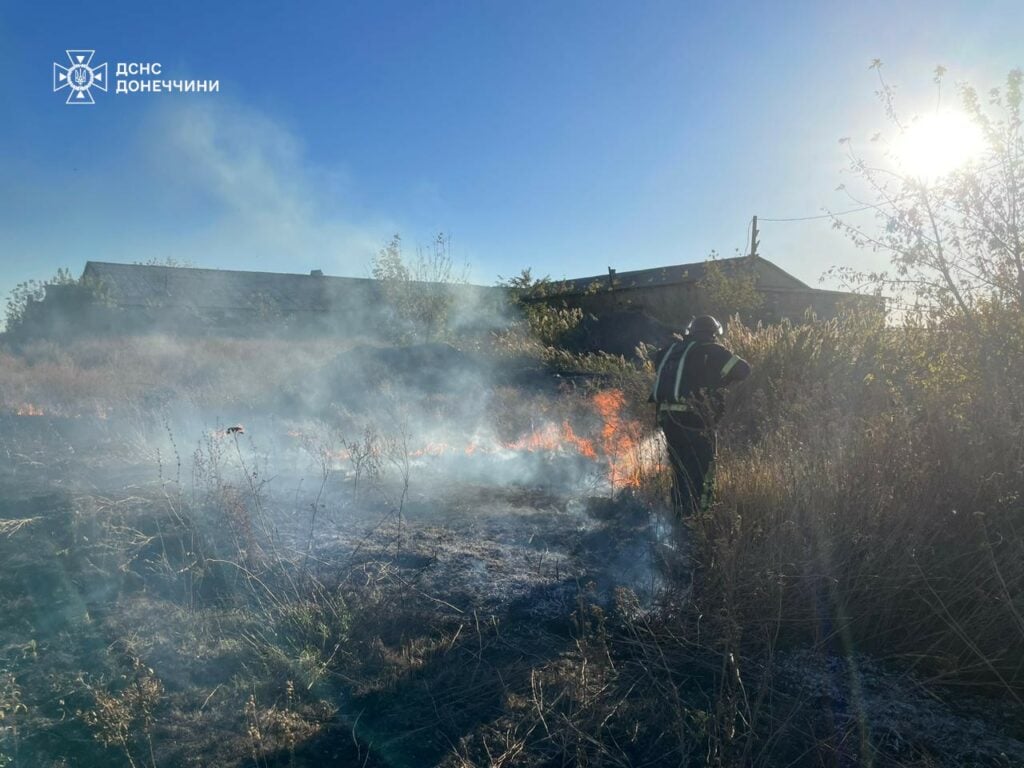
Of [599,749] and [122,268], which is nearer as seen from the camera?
[599,749]

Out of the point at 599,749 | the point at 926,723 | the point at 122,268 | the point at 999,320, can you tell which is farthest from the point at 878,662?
the point at 122,268

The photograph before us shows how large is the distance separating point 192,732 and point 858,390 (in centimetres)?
507

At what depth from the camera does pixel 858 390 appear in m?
5.35

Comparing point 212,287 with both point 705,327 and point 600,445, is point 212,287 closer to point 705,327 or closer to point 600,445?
point 600,445

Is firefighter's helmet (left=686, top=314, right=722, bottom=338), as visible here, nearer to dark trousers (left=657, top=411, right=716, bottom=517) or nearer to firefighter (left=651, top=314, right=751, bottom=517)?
firefighter (left=651, top=314, right=751, bottom=517)

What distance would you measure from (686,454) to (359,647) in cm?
298

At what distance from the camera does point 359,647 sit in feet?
11.3

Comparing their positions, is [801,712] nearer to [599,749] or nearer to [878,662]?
[878,662]

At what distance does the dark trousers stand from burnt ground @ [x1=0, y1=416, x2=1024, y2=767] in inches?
15.7

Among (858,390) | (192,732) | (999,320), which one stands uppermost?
(999,320)

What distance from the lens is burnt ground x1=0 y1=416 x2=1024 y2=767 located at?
2645mm

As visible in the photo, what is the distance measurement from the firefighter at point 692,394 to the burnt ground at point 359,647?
551mm

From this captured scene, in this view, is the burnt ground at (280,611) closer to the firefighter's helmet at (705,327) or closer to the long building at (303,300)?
the firefighter's helmet at (705,327)

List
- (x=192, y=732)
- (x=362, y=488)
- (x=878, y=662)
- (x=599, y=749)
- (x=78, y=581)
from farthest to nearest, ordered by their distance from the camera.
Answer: (x=362, y=488) < (x=78, y=581) < (x=878, y=662) < (x=192, y=732) < (x=599, y=749)
